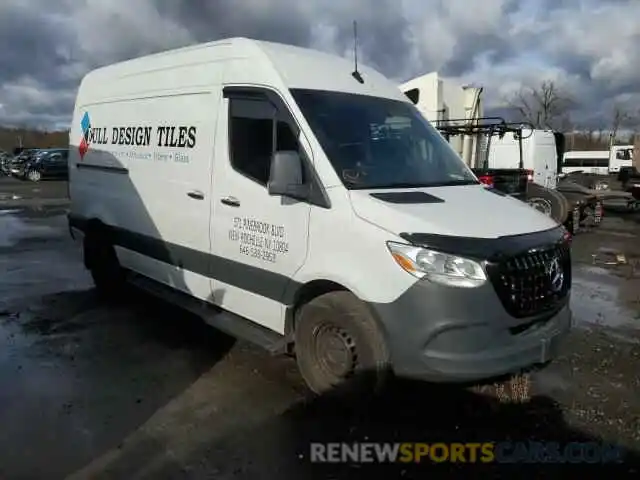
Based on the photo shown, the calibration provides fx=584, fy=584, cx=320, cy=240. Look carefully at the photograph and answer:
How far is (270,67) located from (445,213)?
1.88 metres

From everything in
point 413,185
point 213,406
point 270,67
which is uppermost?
point 270,67

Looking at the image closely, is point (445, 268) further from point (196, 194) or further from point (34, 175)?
point (34, 175)


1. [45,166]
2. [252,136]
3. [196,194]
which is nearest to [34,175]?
[45,166]

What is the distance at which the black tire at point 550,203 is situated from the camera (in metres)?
13.6

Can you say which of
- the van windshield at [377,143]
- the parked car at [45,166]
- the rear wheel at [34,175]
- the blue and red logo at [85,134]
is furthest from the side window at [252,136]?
the rear wheel at [34,175]

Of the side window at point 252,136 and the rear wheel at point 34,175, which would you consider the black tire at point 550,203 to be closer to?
the side window at point 252,136

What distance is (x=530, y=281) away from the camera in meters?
3.91

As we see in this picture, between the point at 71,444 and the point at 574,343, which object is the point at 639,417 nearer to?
the point at 574,343

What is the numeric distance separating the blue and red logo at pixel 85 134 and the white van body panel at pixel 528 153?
491 inches

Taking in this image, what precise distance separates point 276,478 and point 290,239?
1697 millimetres

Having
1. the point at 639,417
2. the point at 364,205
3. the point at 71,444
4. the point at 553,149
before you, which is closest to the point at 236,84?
the point at 364,205

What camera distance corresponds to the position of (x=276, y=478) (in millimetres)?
3471

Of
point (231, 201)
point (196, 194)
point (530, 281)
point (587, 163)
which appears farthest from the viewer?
point (587, 163)

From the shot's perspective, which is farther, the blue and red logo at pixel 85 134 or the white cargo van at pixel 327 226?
the blue and red logo at pixel 85 134
